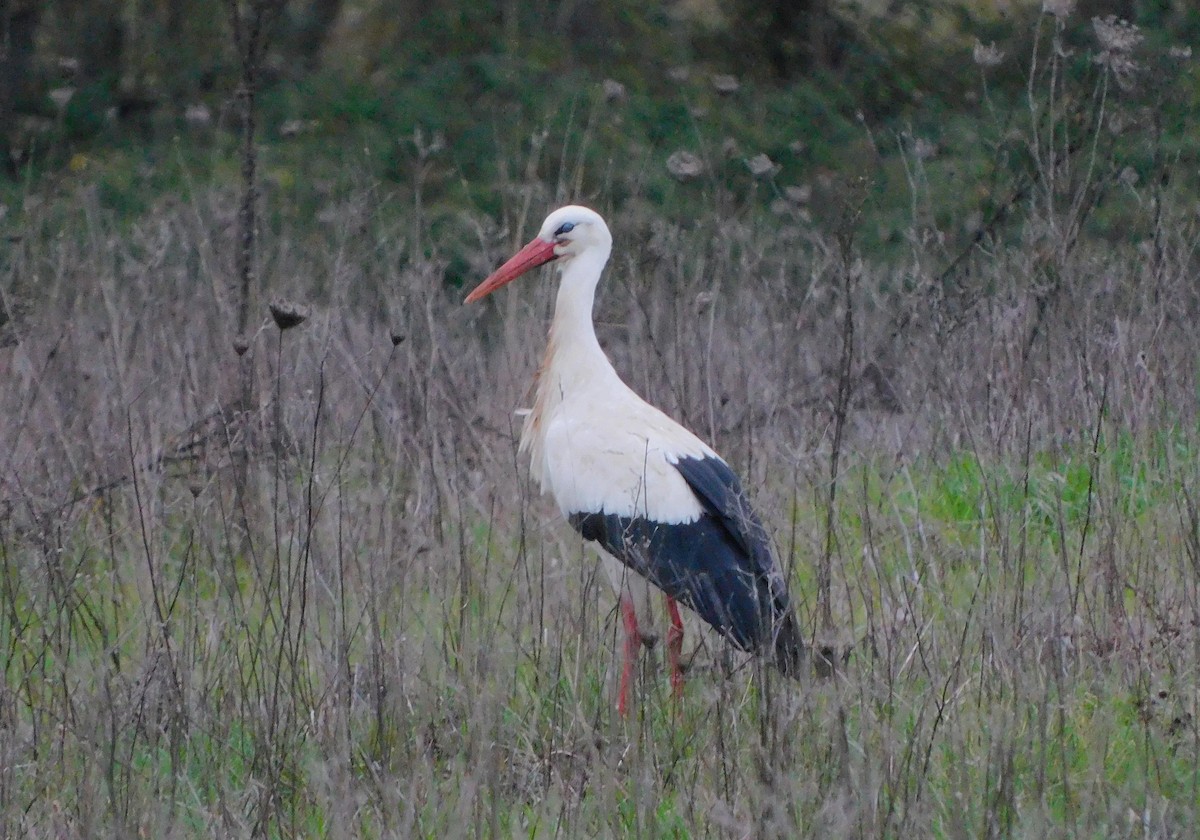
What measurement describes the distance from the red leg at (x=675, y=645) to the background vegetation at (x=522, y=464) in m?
0.06

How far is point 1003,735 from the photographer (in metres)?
2.40

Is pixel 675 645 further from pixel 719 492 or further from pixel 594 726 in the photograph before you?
pixel 594 726

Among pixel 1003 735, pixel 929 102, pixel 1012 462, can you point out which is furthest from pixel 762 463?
pixel 929 102

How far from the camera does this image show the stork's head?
4480 millimetres

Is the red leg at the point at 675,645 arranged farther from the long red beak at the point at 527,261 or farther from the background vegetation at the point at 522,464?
the long red beak at the point at 527,261

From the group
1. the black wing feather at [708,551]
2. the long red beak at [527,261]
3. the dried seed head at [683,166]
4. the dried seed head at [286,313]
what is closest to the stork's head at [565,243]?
the long red beak at [527,261]

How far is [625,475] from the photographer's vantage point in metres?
3.92

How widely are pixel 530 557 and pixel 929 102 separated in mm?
5991

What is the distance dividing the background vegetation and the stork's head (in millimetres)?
123

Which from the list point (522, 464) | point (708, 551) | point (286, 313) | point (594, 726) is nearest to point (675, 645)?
point (708, 551)

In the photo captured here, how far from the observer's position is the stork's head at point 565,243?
4.48 meters

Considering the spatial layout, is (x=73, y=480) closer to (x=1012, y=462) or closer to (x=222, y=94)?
(x=1012, y=462)

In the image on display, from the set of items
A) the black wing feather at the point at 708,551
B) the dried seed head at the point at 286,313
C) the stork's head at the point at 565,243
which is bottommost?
the black wing feather at the point at 708,551

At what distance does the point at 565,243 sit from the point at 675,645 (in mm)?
1348
